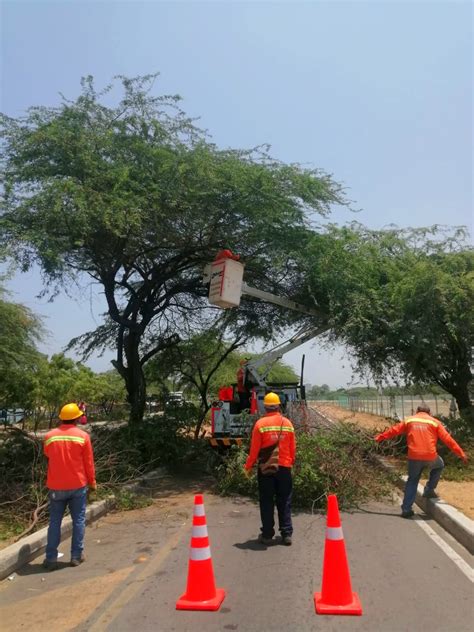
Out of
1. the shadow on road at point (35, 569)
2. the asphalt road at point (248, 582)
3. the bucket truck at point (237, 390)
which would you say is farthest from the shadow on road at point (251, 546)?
the bucket truck at point (237, 390)

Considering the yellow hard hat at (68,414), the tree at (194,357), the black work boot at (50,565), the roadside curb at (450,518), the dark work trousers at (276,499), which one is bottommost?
the black work boot at (50,565)

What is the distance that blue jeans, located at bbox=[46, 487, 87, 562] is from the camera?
20.1ft

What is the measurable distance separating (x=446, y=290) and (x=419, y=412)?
485cm

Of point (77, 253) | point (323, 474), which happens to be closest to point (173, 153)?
point (77, 253)

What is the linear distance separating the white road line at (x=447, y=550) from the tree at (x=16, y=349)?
11.1 meters

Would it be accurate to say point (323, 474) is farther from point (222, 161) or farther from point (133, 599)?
point (222, 161)

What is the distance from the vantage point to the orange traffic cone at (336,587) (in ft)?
15.3

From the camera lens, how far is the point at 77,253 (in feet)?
40.9

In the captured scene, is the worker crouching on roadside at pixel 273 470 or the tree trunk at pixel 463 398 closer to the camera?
the worker crouching on roadside at pixel 273 470

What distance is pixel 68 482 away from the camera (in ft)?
20.6

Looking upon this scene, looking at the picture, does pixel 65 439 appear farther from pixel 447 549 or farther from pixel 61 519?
pixel 447 549

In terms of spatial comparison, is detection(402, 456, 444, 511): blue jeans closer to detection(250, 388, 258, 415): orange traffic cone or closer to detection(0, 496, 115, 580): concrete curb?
detection(250, 388, 258, 415): orange traffic cone

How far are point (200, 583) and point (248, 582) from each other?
2.31 ft

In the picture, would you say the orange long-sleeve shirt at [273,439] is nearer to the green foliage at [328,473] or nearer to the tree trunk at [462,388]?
the green foliage at [328,473]
